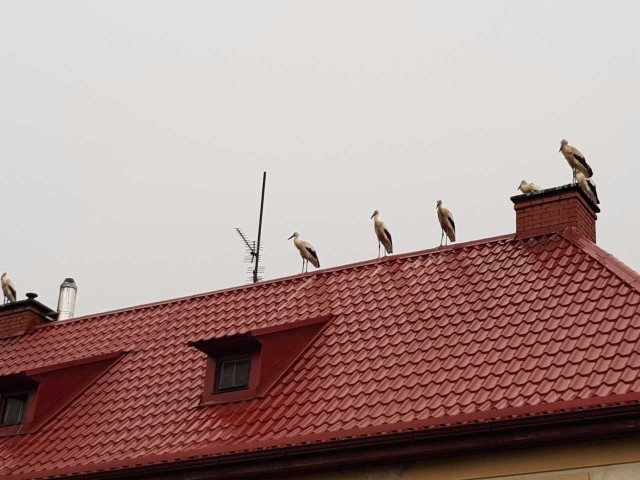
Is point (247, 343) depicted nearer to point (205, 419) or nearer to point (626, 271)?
point (205, 419)

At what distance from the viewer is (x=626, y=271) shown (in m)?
15.8

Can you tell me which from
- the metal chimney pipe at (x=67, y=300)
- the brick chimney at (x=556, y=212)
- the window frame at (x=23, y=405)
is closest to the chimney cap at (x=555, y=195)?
the brick chimney at (x=556, y=212)

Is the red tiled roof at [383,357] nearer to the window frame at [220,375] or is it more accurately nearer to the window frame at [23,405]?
the window frame at [220,375]

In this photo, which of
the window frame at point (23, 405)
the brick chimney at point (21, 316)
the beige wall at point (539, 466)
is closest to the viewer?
the beige wall at point (539, 466)

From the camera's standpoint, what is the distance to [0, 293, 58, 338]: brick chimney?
22516 mm

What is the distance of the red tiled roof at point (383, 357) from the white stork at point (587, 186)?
4.10ft

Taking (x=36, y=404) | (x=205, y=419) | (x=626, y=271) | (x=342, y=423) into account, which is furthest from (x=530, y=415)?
(x=36, y=404)

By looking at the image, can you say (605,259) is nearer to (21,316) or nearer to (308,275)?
(308,275)

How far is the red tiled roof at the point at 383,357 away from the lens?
45.6ft

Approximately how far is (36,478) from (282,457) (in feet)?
12.1

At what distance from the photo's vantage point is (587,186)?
18.7 meters

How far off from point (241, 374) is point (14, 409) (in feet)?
13.2

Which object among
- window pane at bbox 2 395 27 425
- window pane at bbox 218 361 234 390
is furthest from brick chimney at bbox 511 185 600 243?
window pane at bbox 2 395 27 425

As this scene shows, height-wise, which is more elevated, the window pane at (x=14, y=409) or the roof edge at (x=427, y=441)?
the window pane at (x=14, y=409)
